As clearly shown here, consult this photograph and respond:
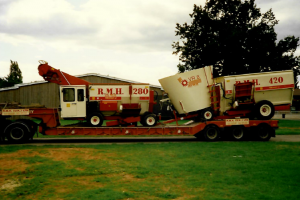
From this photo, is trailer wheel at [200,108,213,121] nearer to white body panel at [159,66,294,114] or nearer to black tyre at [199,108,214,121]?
black tyre at [199,108,214,121]

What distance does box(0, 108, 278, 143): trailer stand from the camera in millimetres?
15781

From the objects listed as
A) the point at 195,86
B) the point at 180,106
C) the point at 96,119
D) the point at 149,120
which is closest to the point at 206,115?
the point at 180,106

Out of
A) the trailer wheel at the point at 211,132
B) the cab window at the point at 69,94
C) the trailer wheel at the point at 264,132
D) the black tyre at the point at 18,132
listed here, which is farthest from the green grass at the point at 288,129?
the black tyre at the point at 18,132

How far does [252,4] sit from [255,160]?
33081 mm

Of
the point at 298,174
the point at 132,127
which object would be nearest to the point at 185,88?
the point at 132,127

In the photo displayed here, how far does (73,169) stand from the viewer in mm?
9344

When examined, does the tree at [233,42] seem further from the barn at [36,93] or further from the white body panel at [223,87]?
the white body panel at [223,87]

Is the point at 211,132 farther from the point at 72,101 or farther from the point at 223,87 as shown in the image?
the point at 72,101

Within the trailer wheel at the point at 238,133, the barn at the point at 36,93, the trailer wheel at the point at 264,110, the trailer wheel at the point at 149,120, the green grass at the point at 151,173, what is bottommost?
the green grass at the point at 151,173

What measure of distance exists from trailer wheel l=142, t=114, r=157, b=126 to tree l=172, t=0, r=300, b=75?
22.5 m

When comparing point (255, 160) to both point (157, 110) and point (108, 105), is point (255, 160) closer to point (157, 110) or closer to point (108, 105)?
point (108, 105)

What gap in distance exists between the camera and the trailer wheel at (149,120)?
55.0 ft

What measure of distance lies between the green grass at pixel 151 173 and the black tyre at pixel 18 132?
2.65 metres

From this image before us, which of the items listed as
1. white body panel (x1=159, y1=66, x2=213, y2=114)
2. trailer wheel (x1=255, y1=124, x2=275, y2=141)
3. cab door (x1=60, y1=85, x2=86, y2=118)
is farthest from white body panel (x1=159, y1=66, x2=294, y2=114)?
cab door (x1=60, y1=85, x2=86, y2=118)
